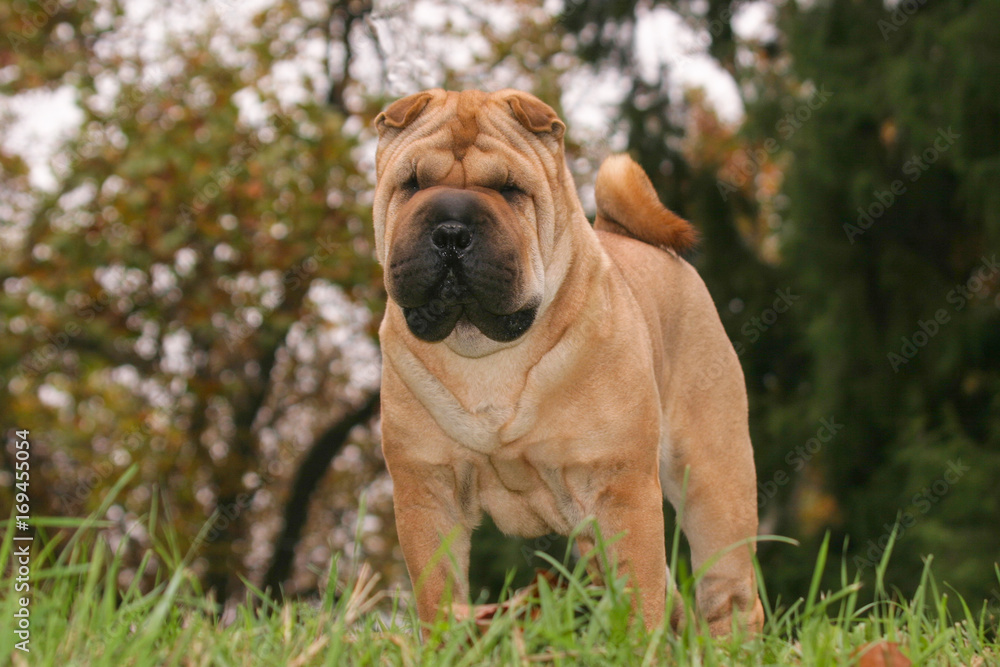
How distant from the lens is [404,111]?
273cm

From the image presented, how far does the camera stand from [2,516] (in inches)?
376

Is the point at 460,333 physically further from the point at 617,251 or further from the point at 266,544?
the point at 266,544

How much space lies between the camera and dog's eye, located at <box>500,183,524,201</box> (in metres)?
2.61

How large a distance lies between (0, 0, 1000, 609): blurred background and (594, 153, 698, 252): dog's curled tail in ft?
2.94

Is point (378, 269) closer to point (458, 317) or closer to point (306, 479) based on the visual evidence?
point (306, 479)

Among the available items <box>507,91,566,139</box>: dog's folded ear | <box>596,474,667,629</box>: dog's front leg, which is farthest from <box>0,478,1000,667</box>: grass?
<box>507,91,566,139</box>: dog's folded ear

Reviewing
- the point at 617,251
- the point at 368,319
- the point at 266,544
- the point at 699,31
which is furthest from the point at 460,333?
the point at 266,544

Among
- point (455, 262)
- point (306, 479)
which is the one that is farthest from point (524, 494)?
point (306, 479)

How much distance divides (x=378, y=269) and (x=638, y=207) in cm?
466

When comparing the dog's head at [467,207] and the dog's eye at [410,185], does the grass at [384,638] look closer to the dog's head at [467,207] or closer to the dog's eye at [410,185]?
the dog's head at [467,207]

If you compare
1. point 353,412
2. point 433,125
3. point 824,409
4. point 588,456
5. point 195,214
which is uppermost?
point 433,125

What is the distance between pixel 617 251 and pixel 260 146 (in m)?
5.36

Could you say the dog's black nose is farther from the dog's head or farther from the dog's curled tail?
the dog's curled tail

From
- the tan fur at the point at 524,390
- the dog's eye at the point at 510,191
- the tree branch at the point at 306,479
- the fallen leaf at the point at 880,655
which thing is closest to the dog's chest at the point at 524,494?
the tan fur at the point at 524,390
